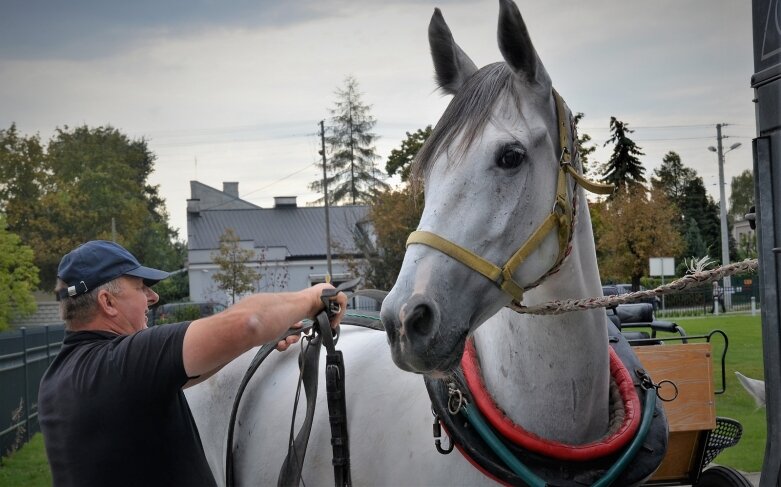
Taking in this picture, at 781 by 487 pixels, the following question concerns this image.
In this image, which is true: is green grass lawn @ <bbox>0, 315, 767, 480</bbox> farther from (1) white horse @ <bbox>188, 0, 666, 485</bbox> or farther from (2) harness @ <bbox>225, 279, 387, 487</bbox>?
(2) harness @ <bbox>225, 279, 387, 487</bbox>

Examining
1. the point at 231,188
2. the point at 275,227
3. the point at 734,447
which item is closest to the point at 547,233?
the point at 734,447

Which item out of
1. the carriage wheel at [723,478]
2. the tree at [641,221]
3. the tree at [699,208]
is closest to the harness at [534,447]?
the carriage wheel at [723,478]

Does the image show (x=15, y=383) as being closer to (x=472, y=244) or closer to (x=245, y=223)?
(x=472, y=244)

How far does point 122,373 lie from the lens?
2.22 metres

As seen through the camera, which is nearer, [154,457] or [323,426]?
[154,457]

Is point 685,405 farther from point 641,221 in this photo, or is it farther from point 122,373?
point 641,221

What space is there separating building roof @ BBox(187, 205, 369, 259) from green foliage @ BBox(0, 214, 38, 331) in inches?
866

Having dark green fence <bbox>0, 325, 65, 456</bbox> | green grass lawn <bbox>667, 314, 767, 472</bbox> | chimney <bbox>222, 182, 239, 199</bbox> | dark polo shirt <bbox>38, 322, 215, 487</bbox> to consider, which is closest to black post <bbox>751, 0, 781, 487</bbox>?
dark polo shirt <bbox>38, 322, 215, 487</bbox>

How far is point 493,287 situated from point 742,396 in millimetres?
7903

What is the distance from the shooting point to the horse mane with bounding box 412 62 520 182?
2334 mm

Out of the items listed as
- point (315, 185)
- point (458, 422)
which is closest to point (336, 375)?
point (458, 422)

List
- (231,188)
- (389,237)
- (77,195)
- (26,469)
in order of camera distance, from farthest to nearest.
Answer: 1. (231,188)
2. (77,195)
3. (389,237)
4. (26,469)

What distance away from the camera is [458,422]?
236 centimetres

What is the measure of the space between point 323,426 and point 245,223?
158 feet
